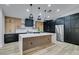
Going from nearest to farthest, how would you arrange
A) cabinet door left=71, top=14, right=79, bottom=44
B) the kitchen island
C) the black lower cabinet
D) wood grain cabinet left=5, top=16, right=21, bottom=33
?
wood grain cabinet left=5, top=16, right=21, bottom=33 → the black lower cabinet → the kitchen island → cabinet door left=71, top=14, right=79, bottom=44

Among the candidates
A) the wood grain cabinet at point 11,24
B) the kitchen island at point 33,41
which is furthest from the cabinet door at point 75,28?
the wood grain cabinet at point 11,24

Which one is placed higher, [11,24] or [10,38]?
[11,24]

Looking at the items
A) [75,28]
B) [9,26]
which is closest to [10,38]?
[9,26]

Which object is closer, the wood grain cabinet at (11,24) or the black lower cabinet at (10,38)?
the wood grain cabinet at (11,24)

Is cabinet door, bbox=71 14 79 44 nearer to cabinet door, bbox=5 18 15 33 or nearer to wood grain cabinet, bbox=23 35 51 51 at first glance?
wood grain cabinet, bbox=23 35 51 51

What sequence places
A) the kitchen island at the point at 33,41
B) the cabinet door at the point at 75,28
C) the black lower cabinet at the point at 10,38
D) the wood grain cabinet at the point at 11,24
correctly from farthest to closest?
the cabinet door at the point at 75,28 < the kitchen island at the point at 33,41 < the black lower cabinet at the point at 10,38 < the wood grain cabinet at the point at 11,24

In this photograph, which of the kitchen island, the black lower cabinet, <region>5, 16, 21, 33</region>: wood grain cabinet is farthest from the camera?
the kitchen island

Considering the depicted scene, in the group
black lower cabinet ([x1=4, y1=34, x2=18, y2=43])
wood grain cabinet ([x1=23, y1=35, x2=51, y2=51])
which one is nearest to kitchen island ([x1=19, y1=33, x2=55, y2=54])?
wood grain cabinet ([x1=23, y1=35, x2=51, y2=51])

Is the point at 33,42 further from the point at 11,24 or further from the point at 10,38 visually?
the point at 11,24

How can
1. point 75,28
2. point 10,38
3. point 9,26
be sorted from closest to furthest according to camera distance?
point 9,26 < point 10,38 < point 75,28

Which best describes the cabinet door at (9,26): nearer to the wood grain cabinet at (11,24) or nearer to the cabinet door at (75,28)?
the wood grain cabinet at (11,24)

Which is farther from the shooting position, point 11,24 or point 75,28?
point 75,28

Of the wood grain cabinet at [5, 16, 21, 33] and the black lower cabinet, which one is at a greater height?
the wood grain cabinet at [5, 16, 21, 33]

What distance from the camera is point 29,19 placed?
7.63 ft
